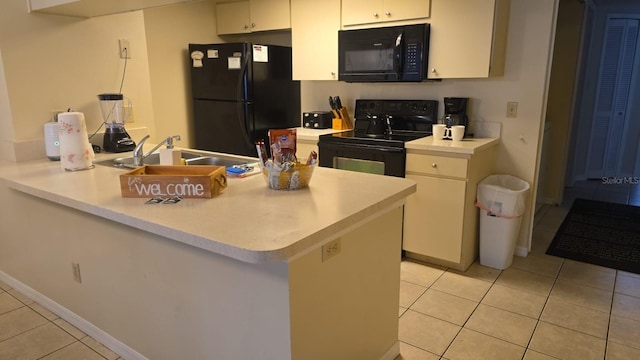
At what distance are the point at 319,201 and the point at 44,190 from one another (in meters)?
1.19

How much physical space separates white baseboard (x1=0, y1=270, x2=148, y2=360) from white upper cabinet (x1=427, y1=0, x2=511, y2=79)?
96.4 inches

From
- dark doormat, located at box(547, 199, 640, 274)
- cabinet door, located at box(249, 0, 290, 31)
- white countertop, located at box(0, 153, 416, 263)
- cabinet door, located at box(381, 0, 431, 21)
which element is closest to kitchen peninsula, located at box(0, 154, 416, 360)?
white countertop, located at box(0, 153, 416, 263)

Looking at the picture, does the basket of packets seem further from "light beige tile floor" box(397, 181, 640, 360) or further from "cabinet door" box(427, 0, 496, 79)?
"cabinet door" box(427, 0, 496, 79)

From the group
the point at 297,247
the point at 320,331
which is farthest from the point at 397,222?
the point at 297,247

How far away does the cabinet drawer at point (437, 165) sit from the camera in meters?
2.74

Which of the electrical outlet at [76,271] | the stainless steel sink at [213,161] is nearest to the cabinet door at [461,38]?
the stainless steel sink at [213,161]

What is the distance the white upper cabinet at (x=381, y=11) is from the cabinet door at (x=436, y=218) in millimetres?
1106

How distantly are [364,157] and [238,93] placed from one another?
57.7 inches

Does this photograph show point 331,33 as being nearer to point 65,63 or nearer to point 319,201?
point 65,63

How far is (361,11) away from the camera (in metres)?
3.14

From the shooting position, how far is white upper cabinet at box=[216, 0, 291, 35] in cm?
379

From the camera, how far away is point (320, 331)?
150 cm

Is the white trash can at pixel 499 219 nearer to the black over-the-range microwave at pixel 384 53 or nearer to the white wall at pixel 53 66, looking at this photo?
the black over-the-range microwave at pixel 384 53

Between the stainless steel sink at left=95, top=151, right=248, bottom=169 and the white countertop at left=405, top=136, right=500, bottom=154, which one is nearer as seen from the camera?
the stainless steel sink at left=95, top=151, right=248, bottom=169
